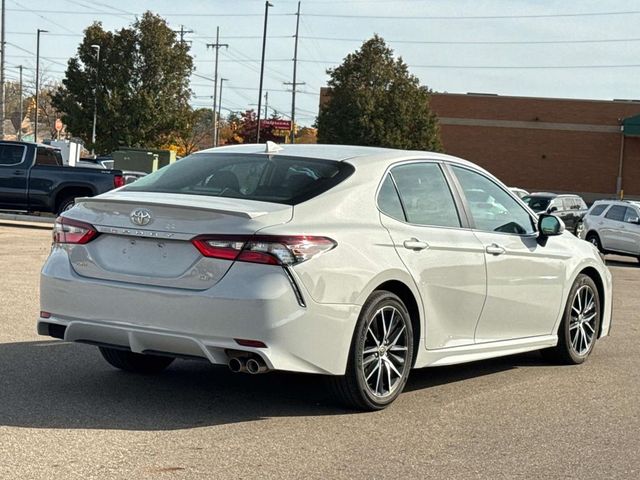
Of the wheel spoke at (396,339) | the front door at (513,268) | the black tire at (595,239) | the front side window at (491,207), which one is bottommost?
the black tire at (595,239)

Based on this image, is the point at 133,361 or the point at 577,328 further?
the point at 577,328

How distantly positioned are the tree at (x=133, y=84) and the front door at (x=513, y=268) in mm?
46834

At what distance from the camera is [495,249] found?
743 cm

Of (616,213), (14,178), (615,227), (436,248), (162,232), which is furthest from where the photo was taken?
(616,213)

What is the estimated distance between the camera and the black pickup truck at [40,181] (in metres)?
23.1

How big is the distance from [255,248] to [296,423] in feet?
3.65

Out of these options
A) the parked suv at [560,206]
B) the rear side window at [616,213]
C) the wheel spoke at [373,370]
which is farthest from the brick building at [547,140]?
the wheel spoke at [373,370]

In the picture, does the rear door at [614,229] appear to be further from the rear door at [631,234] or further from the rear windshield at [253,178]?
the rear windshield at [253,178]

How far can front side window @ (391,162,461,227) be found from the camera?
689 centimetres

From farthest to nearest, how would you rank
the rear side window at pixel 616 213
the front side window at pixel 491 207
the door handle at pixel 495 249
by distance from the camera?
the rear side window at pixel 616 213, the front side window at pixel 491 207, the door handle at pixel 495 249

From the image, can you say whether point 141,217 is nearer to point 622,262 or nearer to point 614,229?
point 614,229

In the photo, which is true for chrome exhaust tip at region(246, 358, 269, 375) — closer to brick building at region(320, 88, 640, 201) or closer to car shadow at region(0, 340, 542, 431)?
A: car shadow at region(0, 340, 542, 431)

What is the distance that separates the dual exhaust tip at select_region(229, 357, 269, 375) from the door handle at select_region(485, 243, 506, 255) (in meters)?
2.26

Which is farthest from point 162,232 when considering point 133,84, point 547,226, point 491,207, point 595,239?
point 133,84
